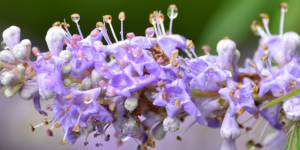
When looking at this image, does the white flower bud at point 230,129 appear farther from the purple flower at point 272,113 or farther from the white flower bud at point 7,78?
the white flower bud at point 7,78

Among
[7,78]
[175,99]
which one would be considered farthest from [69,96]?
[175,99]

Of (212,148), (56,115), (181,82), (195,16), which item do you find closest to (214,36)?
(195,16)

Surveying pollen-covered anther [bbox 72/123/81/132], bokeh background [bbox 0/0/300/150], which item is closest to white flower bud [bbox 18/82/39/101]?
pollen-covered anther [bbox 72/123/81/132]

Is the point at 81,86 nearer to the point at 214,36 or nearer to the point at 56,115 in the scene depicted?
the point at 56,115

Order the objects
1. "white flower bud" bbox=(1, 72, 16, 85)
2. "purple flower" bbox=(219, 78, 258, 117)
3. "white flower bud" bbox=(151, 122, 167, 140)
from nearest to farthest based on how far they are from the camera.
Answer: "white flower bud" bbox=(1, 72, 16, 85), "purple flower" bbox=(219, 78, 258, 117), "white flower bud" bbox=(151, 122, 167, 140)

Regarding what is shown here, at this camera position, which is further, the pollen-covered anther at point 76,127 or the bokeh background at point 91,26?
the bokeh background at point 91,26

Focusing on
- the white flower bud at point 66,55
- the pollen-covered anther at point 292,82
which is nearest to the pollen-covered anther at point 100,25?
the white flower bud at point 66,55

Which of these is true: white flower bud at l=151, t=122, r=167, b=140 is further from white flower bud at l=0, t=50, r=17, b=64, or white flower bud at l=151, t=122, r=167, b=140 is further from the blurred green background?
the blurred green background
